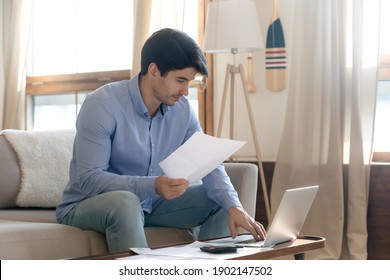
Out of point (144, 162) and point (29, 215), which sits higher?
point (144, 162)

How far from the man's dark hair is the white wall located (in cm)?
170

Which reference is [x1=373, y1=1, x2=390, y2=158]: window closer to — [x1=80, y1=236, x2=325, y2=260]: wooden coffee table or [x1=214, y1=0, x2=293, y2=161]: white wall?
[x1=214, y1=0, x2=293, y2=161]: white wall

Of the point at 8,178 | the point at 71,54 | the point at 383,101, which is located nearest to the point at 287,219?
the point at 8,178

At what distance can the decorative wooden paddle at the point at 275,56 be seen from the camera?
392 centimetres

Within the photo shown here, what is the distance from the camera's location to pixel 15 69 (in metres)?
5.06

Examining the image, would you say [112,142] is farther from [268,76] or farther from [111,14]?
[111,14]

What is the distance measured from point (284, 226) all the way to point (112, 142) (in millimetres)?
702

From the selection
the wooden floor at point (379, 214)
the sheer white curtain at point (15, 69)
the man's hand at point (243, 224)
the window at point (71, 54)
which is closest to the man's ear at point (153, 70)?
the man's hand at point (243, 224)

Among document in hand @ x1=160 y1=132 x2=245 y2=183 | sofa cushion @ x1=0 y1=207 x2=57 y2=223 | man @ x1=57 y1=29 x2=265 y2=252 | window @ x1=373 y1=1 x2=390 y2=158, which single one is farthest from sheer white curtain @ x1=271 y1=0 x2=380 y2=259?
document in hand @ x1=160 y1=132 x2=245 y2=183

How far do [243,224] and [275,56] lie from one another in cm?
197

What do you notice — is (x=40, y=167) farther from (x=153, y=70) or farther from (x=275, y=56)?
(x=275, y=56)

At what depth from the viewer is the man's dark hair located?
2.27 m

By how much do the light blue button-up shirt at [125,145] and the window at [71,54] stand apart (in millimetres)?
2249

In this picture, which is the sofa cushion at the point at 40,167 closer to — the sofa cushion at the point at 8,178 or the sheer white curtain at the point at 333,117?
the sofa cushion at the point at 8,178
